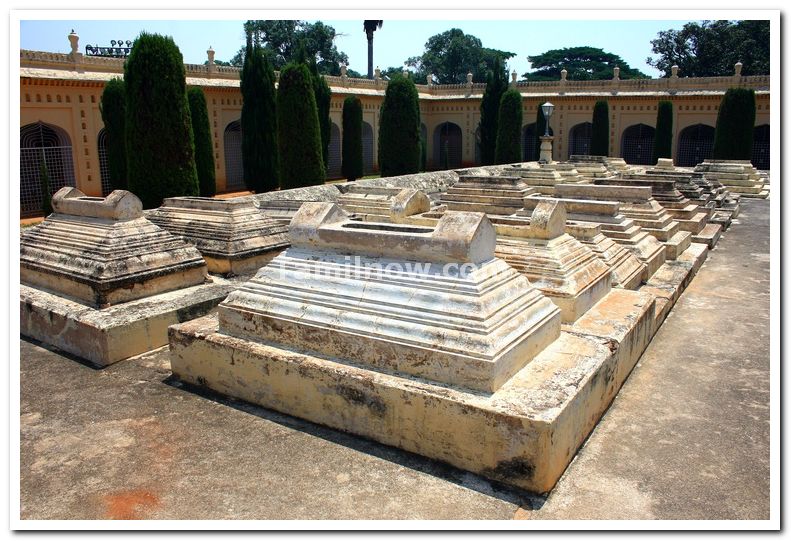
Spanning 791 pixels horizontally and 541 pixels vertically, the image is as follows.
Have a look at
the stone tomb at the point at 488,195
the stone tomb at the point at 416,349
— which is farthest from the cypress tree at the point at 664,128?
the stone tomb at the point at 416,349

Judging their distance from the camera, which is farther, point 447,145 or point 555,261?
point 447,145

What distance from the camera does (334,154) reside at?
25.7 meters

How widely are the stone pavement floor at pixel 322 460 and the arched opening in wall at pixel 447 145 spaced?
2594 centimetres

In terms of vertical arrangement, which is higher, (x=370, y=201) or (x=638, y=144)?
(x=638, y=144)

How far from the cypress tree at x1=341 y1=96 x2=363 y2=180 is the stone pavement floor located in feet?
58.6

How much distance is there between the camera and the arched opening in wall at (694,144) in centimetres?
2584

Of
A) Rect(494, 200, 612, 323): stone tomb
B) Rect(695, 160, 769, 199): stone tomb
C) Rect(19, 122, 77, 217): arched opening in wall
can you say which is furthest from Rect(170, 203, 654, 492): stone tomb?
Rect(695, 160, 769, 199): stone tomb

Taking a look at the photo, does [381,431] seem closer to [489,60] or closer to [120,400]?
[120,400]

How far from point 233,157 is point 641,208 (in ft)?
51.5

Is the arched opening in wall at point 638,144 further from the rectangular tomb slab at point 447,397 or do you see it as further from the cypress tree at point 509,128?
the rectangular tomb slab at point 447,397

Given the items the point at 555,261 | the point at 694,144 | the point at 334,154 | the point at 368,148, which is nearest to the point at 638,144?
the point at 694,144

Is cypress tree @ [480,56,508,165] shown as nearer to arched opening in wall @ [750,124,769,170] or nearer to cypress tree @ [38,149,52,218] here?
arched opening in wall @ [750,124,769,170]

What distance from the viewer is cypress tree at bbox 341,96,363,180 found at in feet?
73.5

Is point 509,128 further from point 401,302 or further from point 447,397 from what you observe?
point 447,397
